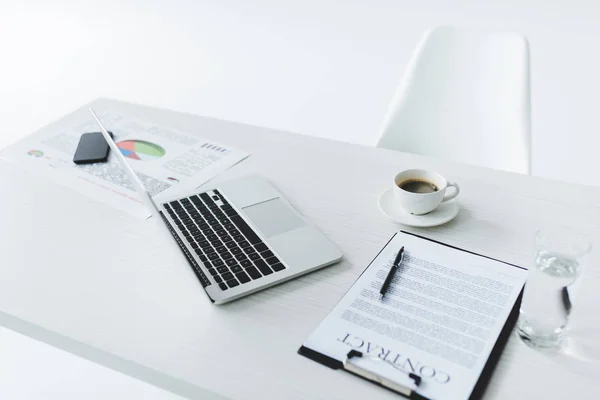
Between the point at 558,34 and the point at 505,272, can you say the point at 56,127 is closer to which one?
the point at 505,272

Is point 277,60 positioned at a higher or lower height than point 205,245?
higher

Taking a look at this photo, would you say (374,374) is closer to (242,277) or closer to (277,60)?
(242,277)

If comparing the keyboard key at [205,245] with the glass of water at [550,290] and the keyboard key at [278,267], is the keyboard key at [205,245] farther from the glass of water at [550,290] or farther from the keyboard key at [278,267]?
the glass of water at [550,290]

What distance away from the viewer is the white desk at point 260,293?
689mm

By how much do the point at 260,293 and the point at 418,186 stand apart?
35cm

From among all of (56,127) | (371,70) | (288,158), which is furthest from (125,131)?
(371,70)

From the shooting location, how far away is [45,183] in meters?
1.10

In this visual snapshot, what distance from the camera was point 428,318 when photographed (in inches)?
29.8

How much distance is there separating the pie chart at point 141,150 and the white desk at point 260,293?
0.58ft

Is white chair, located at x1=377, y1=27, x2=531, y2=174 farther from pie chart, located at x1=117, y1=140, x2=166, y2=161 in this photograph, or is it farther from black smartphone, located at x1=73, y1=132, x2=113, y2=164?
black smartphone, located at x1=73, y1=132, x2=113, y2=164

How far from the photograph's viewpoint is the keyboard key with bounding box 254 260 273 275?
845 millimetres

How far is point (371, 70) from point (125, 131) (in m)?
1.81

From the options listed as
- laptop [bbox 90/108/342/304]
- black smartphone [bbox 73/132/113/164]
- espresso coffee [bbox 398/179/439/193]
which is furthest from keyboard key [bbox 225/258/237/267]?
black smartphone [bbox 73/132/113/164]

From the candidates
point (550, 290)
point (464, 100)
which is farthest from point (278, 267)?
point (464, 100)
